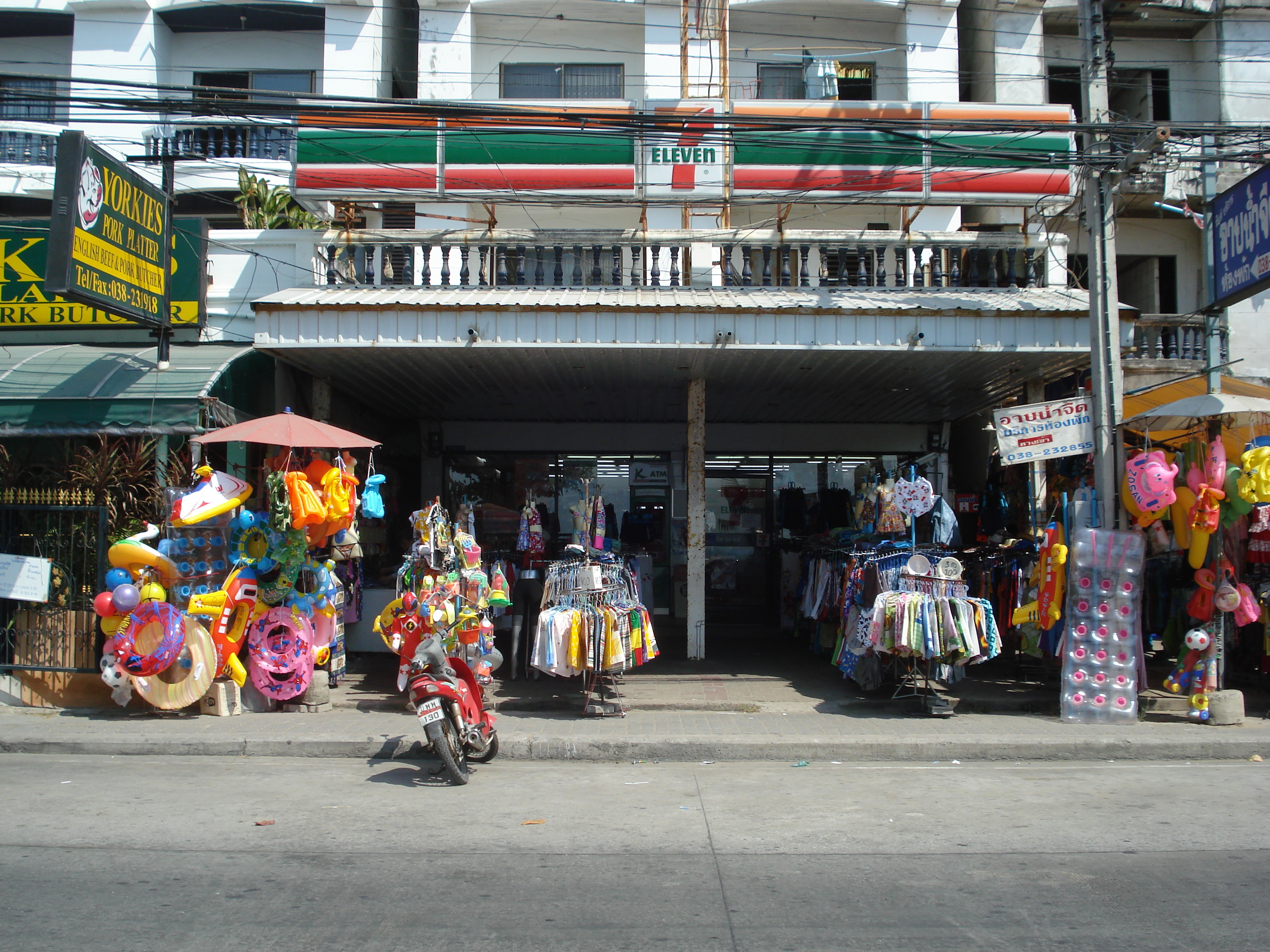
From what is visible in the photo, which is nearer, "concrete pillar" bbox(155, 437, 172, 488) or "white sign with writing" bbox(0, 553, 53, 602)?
"white sign with writing" bbox(0, 553, 53, 602)

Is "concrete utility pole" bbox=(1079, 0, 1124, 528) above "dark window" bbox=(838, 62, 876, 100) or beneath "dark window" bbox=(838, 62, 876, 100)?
beneath

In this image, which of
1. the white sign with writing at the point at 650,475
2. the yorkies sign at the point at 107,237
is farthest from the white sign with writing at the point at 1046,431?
the yorkies sign at the point at 107,237

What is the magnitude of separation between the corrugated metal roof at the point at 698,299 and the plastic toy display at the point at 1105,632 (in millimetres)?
2704

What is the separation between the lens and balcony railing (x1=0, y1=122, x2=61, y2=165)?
1709 cm

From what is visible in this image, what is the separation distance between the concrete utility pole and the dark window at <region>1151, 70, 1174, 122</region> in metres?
8.47

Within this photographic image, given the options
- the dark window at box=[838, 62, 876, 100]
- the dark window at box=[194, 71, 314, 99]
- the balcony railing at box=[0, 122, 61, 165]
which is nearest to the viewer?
the dark window at box=[838, 62, 876, 100]

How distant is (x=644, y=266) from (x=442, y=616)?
5029mm

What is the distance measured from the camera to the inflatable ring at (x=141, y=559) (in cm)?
855

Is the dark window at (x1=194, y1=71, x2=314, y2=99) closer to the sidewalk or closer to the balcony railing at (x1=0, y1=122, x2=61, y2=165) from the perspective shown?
the balcony railing at (x1=0, y1=122, x2=61, y2=165)

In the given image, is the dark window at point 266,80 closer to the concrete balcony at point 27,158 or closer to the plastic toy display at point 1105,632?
the concrete balcony at point 27,158

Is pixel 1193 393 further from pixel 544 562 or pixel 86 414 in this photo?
pixel 86 414

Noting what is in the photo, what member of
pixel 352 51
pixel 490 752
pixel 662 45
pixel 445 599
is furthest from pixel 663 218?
pixel 490 752

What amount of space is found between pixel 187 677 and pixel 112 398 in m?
3.26

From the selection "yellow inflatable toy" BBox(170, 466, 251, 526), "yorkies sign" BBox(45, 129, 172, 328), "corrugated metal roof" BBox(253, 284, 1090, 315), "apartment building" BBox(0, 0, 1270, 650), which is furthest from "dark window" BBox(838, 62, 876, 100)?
"yellow inflatable toy" BBox(170, 466, 251, 526)
